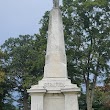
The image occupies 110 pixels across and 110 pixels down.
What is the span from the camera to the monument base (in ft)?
30.9

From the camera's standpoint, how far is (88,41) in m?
29.6

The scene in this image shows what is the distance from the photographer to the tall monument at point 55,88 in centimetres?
945

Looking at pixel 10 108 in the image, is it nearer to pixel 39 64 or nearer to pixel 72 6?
pixel 39 64

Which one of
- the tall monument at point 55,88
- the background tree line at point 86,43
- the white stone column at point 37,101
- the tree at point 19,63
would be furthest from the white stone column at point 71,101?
the tree at point 19,63

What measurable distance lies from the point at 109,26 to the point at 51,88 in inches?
807

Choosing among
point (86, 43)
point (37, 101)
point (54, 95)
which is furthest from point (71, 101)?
point (86, 43)

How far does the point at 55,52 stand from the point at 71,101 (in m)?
1.79

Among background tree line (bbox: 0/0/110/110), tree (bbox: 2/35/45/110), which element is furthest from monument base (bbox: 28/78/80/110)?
tree (bbox: 2/35/45/110)

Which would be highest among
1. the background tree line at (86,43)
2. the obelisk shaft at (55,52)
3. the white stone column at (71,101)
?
the background tree line at (86,43)

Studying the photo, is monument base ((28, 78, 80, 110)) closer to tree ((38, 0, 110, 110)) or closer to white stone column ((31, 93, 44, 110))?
white stone column ((31, 93, 44, 110))

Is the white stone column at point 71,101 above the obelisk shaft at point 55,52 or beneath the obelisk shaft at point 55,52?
beneath

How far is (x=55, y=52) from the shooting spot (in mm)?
10414

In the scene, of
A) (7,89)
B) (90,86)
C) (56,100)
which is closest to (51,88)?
(56,100)

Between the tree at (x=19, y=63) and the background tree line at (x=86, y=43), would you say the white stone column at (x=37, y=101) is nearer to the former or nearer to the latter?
the background tree line at (x=86, y=43)
